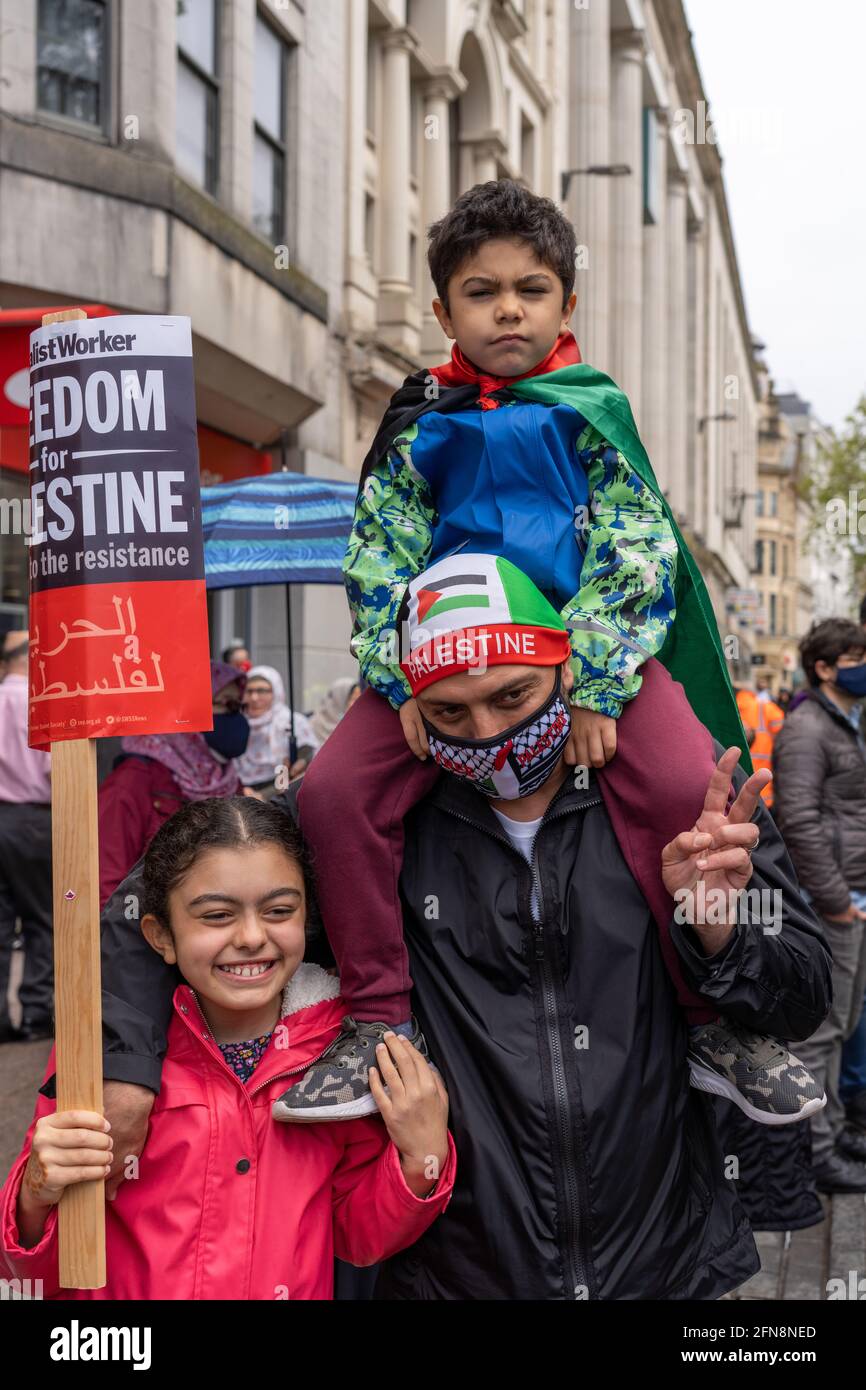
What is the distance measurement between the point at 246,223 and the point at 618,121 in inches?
919

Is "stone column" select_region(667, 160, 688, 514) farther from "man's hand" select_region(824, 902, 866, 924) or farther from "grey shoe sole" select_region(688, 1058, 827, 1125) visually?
"grey shoe sole" select_region(688, 1058, 827, 1125)

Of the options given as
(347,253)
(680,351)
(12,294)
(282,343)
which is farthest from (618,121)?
(12,294)

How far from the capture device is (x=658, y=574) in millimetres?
2449

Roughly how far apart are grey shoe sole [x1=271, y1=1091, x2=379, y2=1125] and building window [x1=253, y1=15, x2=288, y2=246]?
37.1ft

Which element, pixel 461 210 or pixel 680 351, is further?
pixel 680 351

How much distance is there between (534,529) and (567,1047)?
95cm

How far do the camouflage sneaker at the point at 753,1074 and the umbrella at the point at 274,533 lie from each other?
3899 mm

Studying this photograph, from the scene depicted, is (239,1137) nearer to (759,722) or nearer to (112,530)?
(112,530)

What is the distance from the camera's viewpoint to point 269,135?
13.0 meters

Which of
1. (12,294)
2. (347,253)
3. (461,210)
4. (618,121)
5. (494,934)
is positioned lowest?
(494,934)

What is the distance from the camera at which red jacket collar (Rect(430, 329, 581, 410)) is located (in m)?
2.73

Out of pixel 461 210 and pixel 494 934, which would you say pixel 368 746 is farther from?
pixel 461 210
